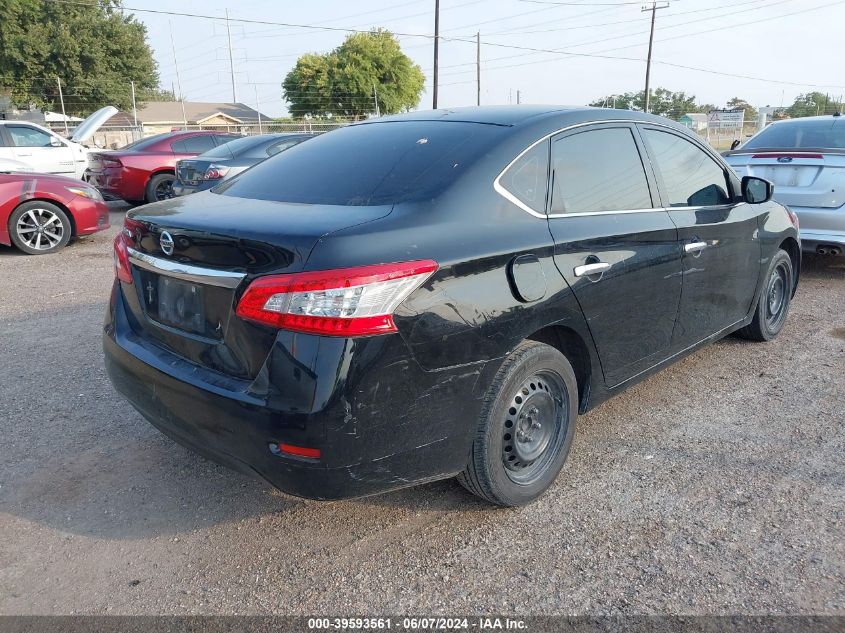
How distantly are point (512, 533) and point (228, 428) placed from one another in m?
1.21

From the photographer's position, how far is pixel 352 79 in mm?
62438

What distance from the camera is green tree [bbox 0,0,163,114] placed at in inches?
1690

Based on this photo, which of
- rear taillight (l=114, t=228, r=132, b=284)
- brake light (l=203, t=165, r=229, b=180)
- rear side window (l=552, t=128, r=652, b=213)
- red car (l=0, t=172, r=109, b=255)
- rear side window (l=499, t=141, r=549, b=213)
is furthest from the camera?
brake light (l=203, t=165, r=229, b=180)

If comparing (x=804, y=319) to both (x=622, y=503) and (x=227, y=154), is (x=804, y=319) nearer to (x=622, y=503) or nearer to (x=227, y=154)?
(x=622, y=503)

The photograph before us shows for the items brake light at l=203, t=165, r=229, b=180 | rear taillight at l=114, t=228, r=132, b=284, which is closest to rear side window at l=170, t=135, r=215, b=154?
brake light at l=203, t=165, r=229, b=180

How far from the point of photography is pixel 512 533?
2.73 metres

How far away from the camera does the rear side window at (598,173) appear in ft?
9.75

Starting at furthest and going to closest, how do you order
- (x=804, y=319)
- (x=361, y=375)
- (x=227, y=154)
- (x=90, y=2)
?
(x=90, y=2), (x=227, y=154), (x=804, y=319), (x=361, y=375)

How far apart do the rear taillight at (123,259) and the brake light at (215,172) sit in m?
7.32

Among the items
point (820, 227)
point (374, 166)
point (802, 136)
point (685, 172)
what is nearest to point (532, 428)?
point (374, 166)

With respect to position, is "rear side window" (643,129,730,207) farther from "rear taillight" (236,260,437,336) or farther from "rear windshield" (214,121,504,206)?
"rear taillight" (236,260,437,336)

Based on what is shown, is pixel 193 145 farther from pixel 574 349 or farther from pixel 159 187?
pixel 574 349

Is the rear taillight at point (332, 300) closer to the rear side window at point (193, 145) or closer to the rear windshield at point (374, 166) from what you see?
the rear windshield at point (374, 166)

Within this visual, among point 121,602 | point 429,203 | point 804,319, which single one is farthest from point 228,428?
point 804,319
